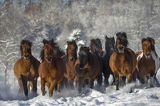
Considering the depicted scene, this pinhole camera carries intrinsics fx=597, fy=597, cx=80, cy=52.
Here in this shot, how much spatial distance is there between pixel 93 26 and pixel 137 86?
59386 millimetres

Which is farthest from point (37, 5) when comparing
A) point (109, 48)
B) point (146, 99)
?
point (146, 99)

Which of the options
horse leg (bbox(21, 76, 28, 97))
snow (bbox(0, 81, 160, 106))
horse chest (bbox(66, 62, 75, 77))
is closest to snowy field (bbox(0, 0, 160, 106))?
horse leg (bbox(21, 76, 28, 97))

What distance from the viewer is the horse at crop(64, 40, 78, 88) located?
1830 centimetres

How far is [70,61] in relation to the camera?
1858 centimetres

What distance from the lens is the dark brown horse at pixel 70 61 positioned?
18.3 m

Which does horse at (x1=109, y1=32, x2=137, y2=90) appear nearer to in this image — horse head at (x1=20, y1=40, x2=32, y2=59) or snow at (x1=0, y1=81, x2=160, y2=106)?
snow at (x1=0, y1=81, x2=160, y2=106)

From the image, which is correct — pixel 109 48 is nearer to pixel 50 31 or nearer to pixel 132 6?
pixel 50 31

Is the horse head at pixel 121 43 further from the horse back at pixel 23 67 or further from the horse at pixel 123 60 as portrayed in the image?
the horse back at pixel 23 67

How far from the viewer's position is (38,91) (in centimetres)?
2052

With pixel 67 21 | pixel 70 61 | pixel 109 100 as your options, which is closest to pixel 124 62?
pixel 70 61

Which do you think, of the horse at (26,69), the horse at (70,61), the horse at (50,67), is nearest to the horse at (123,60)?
the horse at (70,61)

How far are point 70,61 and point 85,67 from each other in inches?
20.8

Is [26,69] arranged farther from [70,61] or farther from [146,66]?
[146,66]

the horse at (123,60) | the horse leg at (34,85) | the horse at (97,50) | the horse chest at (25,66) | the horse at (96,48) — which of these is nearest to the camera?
the horse at (123,60)
